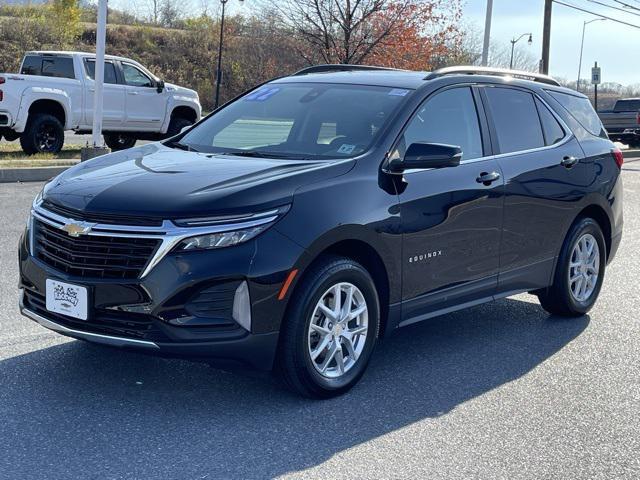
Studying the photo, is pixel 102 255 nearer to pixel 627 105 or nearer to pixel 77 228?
pixel 77 228

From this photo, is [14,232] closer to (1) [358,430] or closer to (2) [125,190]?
(2) [125,190]

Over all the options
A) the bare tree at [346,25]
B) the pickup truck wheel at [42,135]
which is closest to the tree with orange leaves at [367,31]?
the bare tree at [346,25]

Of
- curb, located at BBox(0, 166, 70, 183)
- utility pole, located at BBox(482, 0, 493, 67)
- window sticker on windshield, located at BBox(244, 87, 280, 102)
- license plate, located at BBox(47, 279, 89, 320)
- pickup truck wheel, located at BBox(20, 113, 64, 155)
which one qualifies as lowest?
curb, located at BBox(0, 166, 70, 183)

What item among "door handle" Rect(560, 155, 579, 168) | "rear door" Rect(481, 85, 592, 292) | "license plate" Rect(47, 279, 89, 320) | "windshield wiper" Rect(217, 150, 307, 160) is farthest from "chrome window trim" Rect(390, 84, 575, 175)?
"license plate" Rect(47, 279, 89, 320)

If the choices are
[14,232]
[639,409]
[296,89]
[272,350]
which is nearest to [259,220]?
[272,350]

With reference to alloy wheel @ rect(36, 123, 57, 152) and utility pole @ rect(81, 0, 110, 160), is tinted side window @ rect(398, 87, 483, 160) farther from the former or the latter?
alloy wheel @ rect(36, 123, 57, 152)

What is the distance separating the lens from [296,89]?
603cm

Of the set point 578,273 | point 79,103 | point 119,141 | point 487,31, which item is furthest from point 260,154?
point 487,31

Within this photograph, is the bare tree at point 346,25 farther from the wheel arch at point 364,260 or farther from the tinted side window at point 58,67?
the wheel arch at point 364,260

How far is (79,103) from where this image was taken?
18.4 metres

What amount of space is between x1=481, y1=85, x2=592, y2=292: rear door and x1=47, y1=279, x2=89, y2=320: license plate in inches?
109

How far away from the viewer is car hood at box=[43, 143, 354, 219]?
4336 millimetres

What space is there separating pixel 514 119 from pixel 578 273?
137 centimetres

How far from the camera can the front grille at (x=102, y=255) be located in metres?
4.26
